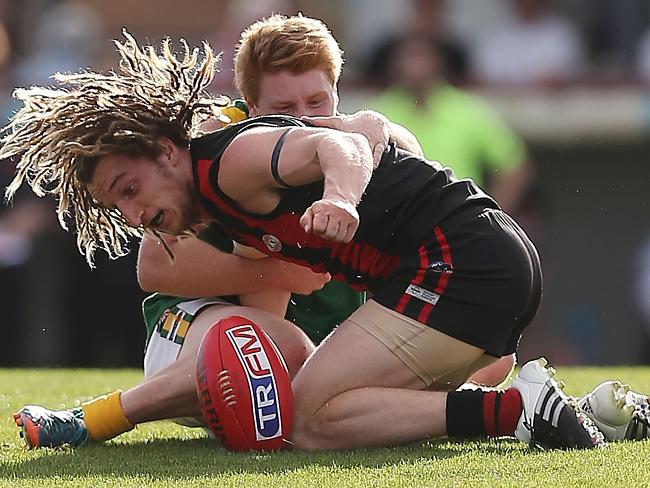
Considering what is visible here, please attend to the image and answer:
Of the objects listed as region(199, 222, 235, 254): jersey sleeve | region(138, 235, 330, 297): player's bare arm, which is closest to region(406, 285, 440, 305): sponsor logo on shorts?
region(138, 235, 330, 297): player's bare arm

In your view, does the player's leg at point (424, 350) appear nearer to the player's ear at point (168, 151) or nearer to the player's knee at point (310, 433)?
the player's knee at point (310, 433)

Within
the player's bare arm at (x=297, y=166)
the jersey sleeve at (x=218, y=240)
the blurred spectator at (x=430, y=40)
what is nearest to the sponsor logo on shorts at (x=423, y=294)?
the player's bare arm at (x=297, y=166)

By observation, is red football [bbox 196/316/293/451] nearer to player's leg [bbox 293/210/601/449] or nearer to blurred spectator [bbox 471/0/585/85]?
player's leg [bbox 293/210/601/449]

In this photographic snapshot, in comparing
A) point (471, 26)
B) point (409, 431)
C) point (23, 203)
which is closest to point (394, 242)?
point (409, 431)

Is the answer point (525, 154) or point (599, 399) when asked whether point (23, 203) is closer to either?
point (525, 154)

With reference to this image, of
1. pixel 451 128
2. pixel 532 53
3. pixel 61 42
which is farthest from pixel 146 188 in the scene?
pixel 61 42

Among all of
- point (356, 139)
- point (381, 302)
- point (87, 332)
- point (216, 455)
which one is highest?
point (356, 139)

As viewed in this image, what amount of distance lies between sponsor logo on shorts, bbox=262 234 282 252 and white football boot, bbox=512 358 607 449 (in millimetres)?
802

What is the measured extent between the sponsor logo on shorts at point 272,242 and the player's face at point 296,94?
81 cm

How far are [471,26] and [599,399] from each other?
899 cm

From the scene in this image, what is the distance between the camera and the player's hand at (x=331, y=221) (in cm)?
375

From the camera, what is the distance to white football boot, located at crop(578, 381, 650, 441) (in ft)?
14.9

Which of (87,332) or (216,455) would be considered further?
(87,332)

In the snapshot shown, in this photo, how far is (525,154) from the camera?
11.8m
